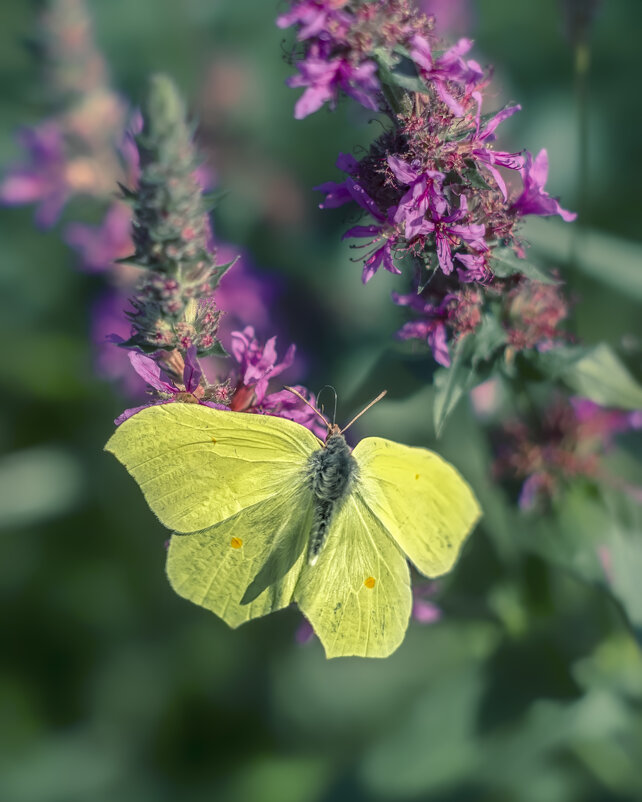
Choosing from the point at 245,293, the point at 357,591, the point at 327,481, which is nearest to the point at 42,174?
the point at 245,293

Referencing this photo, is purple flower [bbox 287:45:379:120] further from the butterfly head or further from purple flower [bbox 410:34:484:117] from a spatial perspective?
the butterfly head

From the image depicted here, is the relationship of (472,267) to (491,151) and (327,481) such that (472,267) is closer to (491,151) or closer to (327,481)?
(491,151)

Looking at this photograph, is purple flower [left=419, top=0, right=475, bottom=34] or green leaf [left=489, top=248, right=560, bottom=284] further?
purple flower [left=419, top=0, right=475, bottom=34]

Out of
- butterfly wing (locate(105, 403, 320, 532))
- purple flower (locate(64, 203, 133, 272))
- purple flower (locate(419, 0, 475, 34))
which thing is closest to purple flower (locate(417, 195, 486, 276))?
butterfly wing (locate(105, 403, 320, 532))

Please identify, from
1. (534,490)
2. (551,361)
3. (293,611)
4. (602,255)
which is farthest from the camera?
(293,611)

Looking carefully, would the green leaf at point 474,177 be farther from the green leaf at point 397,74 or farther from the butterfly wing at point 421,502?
Answer: the butterfly wing at point 421,502

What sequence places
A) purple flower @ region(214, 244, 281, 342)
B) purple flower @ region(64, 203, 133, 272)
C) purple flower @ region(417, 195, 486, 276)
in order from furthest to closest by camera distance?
purple flower @ region(64, 203, 133, 272)
purple flower @ region(214, 244, 281, 342)
purple flower @ region(417, 195, 486, 276)

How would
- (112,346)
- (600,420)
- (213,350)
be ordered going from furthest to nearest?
(112,346) < (600,420) < (213,350)
